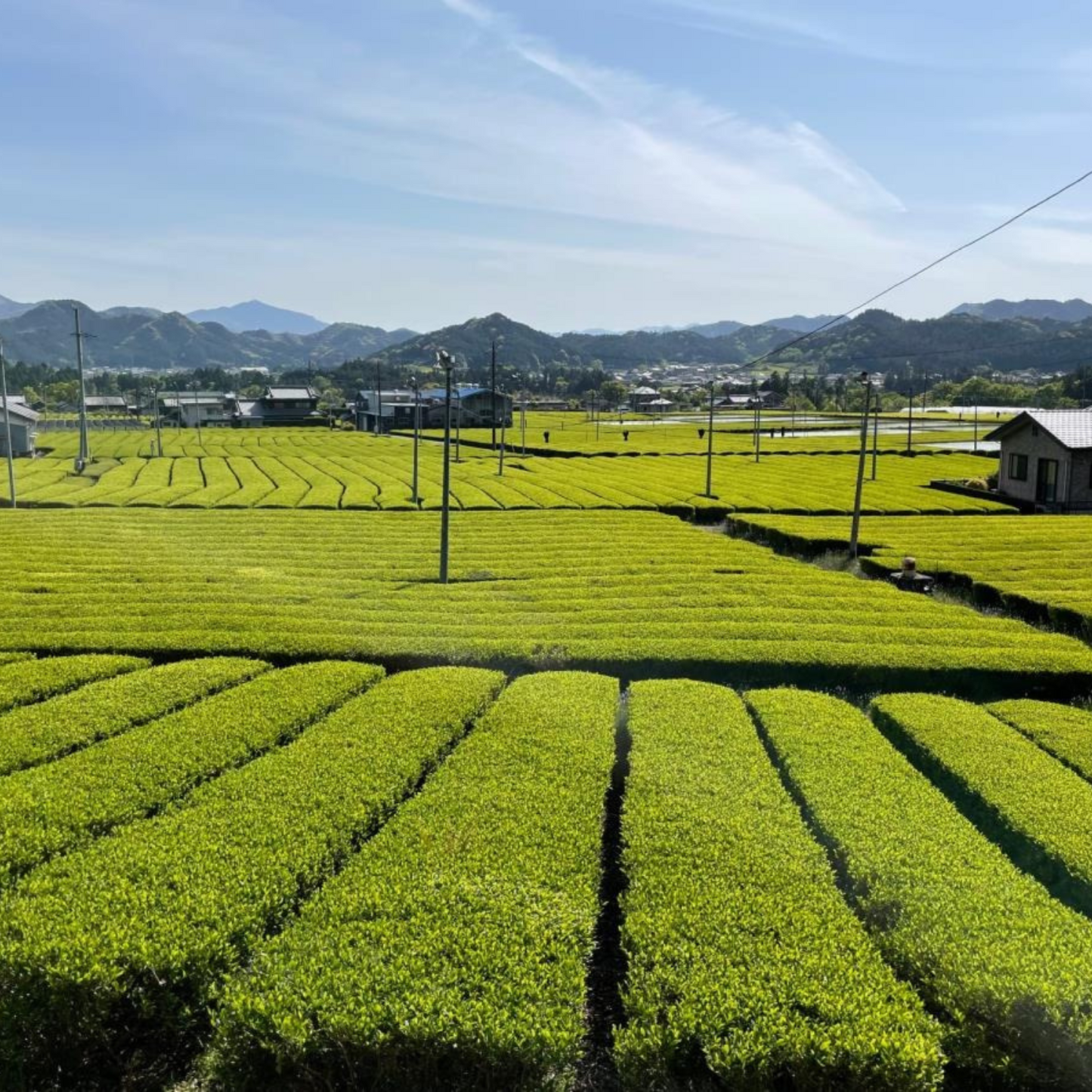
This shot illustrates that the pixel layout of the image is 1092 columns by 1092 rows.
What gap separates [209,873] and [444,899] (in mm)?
2999

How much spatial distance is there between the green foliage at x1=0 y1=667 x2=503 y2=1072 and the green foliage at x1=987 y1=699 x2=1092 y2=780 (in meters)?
11.4

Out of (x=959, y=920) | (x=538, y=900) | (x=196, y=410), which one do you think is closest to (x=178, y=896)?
(x=538, y=900)

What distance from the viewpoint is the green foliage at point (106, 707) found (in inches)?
609

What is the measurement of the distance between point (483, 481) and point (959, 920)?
5156cm

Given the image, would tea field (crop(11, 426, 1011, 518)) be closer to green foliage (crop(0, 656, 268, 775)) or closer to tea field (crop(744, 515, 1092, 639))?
tea field (crop(744, 515, 1092, 639))

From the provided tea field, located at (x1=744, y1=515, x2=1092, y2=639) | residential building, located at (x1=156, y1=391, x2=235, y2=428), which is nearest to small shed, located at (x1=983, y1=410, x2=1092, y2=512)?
tea field, located at (x1=744, y1=515, x2=1092, y2=639)

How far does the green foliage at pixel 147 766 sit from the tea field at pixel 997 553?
69.3 feet

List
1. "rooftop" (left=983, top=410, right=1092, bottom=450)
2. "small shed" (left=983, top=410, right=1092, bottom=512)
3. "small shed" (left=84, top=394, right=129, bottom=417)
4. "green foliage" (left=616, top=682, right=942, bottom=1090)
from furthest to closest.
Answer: "small shed" (left=84, top=394, right=129, bottom=417)
"small shed" (left=983, top=410, right=1092, bottom=512)
"rooftop" (left=983, top=410, right=1092, bottom=450)
"green foliage" (left=616, top=682, right=942, bottom=1090)

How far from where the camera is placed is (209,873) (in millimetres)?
10906

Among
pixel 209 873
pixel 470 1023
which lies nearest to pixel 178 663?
pixel 209 873

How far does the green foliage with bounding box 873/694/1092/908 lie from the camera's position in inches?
Answer: 479

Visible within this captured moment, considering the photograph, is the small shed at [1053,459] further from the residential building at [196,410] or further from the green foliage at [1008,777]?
the residential building at [196,410]

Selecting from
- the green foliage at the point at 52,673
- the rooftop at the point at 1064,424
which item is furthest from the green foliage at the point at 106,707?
the rooftop at the point at 1064,424

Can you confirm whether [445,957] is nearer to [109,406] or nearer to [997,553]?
[997,553]
